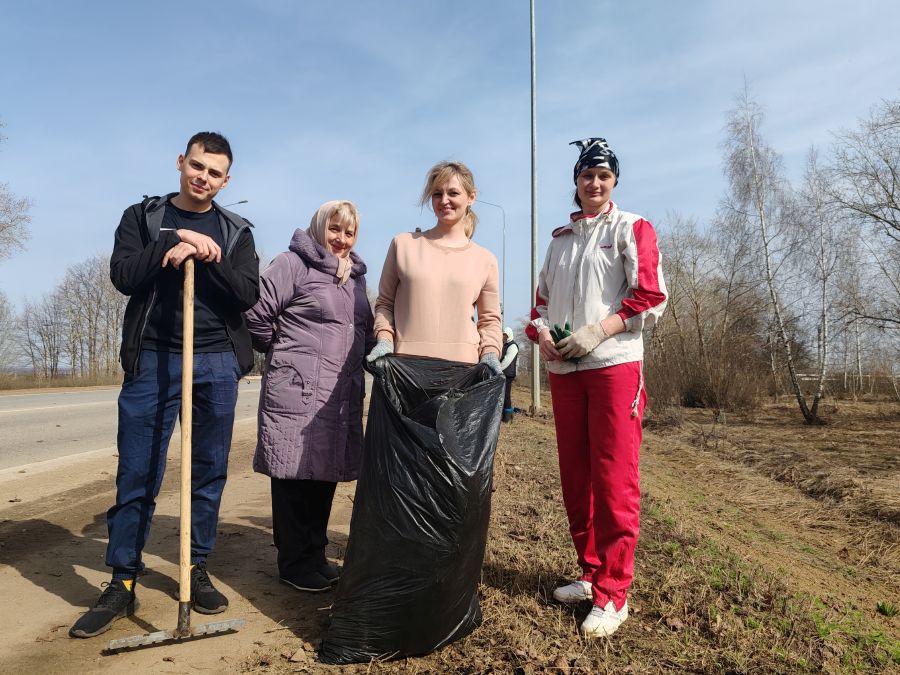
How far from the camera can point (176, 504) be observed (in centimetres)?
454

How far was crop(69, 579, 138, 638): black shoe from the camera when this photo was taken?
2.34m

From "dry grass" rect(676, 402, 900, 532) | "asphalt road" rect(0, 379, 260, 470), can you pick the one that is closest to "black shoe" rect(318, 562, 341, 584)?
"dry grass" rect(676, 402, 900, 532)

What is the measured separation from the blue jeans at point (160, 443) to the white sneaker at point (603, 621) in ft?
5.55

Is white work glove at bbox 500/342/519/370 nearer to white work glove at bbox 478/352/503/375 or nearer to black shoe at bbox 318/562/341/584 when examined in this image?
white work glove at bbox 478/352/503/375

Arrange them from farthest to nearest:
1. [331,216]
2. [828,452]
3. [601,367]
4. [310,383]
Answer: [828,452] → [331,216] → [310,383] → [601,367]

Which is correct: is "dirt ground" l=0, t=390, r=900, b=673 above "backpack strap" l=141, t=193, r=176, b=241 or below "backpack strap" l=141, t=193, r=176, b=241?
below

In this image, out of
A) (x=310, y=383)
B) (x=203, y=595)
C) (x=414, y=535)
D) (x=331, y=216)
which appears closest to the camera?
(x=414, y=535)

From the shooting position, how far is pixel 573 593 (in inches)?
105

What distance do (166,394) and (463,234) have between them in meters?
1.50

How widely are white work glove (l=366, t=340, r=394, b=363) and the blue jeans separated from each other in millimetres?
709

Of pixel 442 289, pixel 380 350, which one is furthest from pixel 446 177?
pixel 380 350

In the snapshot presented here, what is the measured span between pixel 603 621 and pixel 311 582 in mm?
1370

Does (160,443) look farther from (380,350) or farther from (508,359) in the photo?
(508,359)

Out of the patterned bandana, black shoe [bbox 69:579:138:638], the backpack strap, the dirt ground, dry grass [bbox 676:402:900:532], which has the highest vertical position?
the patterned bandana
